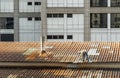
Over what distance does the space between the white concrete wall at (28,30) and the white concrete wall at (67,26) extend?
24.2 feet

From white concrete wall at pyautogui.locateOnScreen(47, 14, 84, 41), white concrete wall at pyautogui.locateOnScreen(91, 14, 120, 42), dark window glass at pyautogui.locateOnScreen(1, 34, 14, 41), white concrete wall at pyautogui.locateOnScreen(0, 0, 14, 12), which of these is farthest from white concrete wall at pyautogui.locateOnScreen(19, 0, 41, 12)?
white concrete wall at pyautogui.locateOnScreen(91, 14, 120, 42)

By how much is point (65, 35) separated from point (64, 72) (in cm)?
4252

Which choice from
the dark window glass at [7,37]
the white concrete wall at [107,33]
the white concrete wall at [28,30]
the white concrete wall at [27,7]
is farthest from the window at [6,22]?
the white concrete wall at [107,33]

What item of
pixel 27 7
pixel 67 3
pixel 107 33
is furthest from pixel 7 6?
pixel 107 33

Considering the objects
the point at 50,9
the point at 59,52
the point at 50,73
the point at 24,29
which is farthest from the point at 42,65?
the point at 24,29

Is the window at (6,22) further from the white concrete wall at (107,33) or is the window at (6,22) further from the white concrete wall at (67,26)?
the white concrete wall at (107,33)

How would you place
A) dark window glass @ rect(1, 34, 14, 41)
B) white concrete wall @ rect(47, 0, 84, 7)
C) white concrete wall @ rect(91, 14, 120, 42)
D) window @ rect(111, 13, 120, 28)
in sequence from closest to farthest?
window @ rect(111, 13, 120, 28) → white concrete wall @ rect(47, 0, 84, 7) → white concrete wall @ rect(91, 14, 120, 42) → dark window glass @ rect(1, 34, 14, 41)

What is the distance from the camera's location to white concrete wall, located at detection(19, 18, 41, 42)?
280 feet

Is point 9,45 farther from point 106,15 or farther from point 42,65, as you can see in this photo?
point 106,15

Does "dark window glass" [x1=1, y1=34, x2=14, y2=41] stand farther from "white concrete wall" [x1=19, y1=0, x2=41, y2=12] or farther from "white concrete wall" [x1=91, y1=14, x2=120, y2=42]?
"white concrete wall" [x1=91, y1=14, x2=120, y2=42]

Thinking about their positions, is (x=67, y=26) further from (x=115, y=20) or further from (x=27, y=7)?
(x=27, y=7)

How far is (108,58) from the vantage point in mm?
38844

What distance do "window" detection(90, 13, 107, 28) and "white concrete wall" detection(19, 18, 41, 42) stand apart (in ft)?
40.8

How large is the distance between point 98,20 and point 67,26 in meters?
5.69
